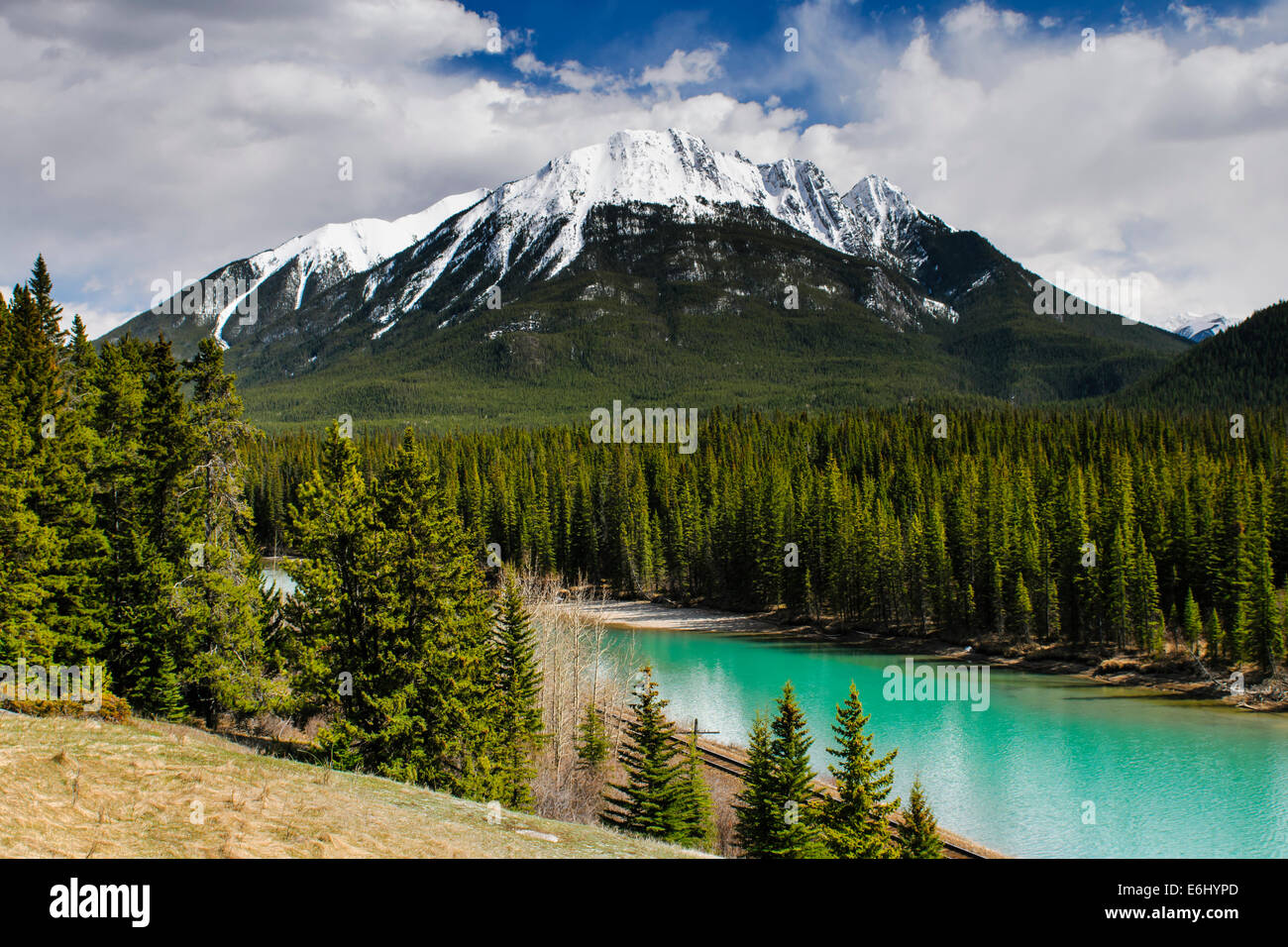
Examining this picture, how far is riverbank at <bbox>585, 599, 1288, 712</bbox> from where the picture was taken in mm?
53531

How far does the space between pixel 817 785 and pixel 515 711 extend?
12821 millimetres

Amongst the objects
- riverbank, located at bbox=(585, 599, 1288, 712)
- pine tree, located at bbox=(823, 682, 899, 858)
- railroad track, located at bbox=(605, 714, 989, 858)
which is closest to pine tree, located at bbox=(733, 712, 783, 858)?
railroad track, located at bbox=(605, 714, 989, 858)

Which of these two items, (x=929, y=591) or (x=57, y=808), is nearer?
(x=57, y=808)

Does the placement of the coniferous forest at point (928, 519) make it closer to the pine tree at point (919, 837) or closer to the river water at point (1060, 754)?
the river water at point (1060, 754)

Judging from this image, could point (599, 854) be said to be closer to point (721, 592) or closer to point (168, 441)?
point (168, 441)

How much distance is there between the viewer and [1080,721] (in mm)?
48719

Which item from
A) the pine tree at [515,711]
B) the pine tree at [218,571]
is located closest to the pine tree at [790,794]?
the pine tree at [515,711]

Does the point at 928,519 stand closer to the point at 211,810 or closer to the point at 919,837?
the point at 919,837

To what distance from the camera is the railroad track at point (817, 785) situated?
1088 inches

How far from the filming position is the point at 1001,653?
220 ft

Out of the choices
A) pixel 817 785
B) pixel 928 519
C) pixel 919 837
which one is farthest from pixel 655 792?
pixel 928 519

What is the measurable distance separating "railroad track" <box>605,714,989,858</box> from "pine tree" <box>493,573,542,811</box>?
17.4ft
